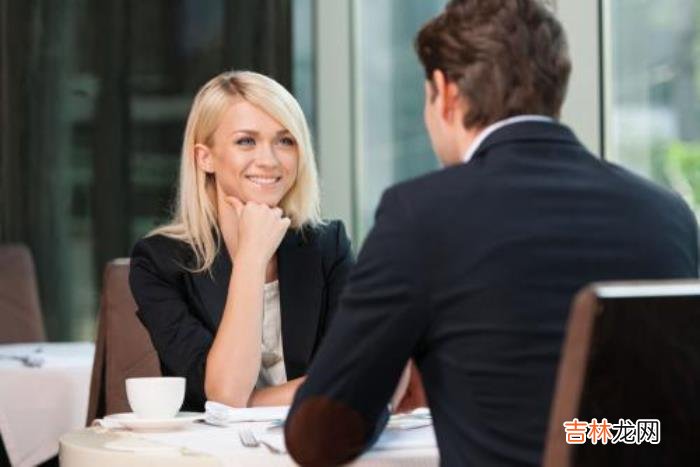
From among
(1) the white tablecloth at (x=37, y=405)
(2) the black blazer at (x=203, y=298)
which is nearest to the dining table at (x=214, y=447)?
(2) the black blazer at (x=203, y=298)

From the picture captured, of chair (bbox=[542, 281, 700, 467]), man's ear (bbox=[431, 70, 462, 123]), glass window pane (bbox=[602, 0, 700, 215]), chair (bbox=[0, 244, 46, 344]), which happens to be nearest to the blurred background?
chair (bbox=[0, 244, 46, 344])

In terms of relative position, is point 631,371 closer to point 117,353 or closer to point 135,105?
point 117,353

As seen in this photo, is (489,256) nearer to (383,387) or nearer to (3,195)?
(383,387)

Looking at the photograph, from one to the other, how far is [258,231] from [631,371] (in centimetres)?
138

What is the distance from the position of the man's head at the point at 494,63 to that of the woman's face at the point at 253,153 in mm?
1133

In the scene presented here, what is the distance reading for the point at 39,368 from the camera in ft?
13.0

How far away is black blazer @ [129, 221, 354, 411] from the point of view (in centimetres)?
268

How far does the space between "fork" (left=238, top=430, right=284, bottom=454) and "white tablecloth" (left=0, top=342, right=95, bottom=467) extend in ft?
6.53

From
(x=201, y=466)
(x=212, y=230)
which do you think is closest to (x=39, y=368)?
(x=212, y=230)

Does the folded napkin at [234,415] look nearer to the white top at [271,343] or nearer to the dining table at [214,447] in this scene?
the dining table at [214,447]

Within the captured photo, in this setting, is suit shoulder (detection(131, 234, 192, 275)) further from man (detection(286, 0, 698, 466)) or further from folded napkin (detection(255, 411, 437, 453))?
man (detection(286, 0, 698, 466))

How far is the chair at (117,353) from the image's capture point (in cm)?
340

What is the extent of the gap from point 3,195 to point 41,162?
22cm

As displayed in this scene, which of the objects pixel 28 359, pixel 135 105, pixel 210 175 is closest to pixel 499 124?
pixel 210 175
